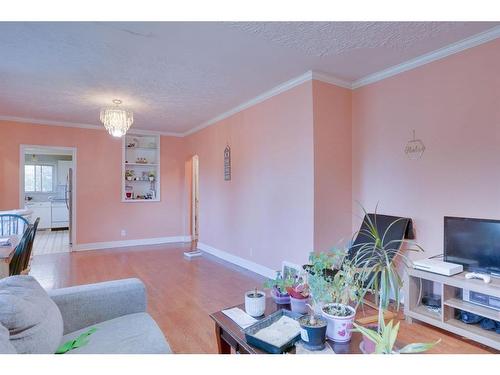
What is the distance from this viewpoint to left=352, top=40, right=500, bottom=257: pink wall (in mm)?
2494

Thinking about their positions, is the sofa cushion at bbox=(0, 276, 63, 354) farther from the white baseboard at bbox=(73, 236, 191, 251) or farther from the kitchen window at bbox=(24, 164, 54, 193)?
the kitchen window at bbox=(24, 164, 54, 193)

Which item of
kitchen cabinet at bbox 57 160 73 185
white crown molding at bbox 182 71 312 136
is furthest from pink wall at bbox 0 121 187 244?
kitchen cabinet at bbox 57 160 73 185

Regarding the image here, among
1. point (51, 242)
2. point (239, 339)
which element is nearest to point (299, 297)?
point (239, 339)

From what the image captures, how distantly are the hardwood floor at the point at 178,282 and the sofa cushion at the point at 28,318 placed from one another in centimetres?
A: 104

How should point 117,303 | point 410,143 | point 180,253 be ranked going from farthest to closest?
point 180,253, point 410,143, point 117,303

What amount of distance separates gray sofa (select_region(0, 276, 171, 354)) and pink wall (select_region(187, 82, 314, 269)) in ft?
6.94

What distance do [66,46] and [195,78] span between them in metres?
1.30

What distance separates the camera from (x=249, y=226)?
4469 mm

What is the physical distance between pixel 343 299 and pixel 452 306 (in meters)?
1.51

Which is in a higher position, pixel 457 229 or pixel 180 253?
pixel 457 229

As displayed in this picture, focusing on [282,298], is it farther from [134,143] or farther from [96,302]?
[134,143]

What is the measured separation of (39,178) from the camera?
8.35 m
